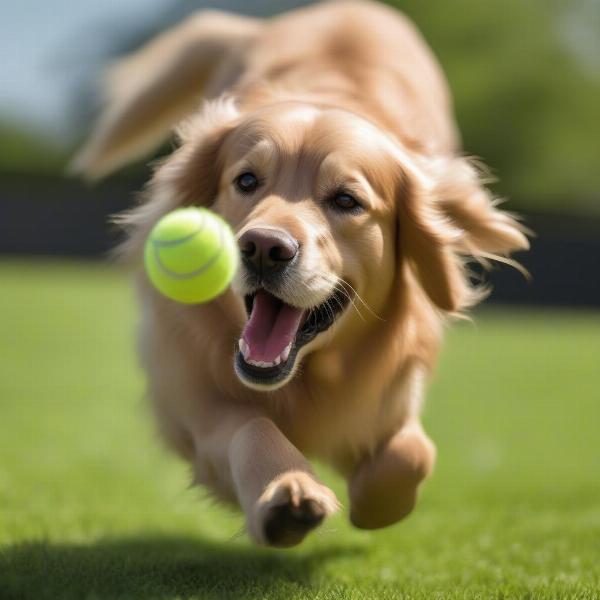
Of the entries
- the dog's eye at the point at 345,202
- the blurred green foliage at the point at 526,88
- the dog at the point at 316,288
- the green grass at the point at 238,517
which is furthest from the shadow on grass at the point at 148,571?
the blurred green foliage at the point at 526,88

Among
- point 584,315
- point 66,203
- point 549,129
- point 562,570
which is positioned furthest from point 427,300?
point 549,129

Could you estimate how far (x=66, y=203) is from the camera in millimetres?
21531

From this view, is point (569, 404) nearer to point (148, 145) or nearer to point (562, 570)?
point (148, 145)

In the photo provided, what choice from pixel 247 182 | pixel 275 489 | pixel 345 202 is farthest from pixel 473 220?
pixel 275 489

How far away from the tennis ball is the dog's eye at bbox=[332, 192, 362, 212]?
476 millimetres

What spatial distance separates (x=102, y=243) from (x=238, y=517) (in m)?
18.5

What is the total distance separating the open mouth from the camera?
3006mm

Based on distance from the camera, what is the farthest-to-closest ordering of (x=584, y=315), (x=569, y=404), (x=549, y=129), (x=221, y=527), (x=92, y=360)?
1. (x=549, y=129)
2. (x=584, y=315)
3. (x=92, y=360)
4. (x=569, y=404)
5. (x=221, y=527)

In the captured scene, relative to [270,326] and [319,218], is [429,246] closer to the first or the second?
[319,218]

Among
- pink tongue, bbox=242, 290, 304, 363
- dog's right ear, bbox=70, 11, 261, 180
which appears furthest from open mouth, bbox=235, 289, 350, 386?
dog's right ear, bbox=70, 11, 261, 180

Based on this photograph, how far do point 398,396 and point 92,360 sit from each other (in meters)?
7.28

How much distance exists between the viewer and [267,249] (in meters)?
2.90

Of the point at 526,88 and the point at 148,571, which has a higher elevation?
the point at 148,571

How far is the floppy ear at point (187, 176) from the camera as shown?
3590 millimetres
